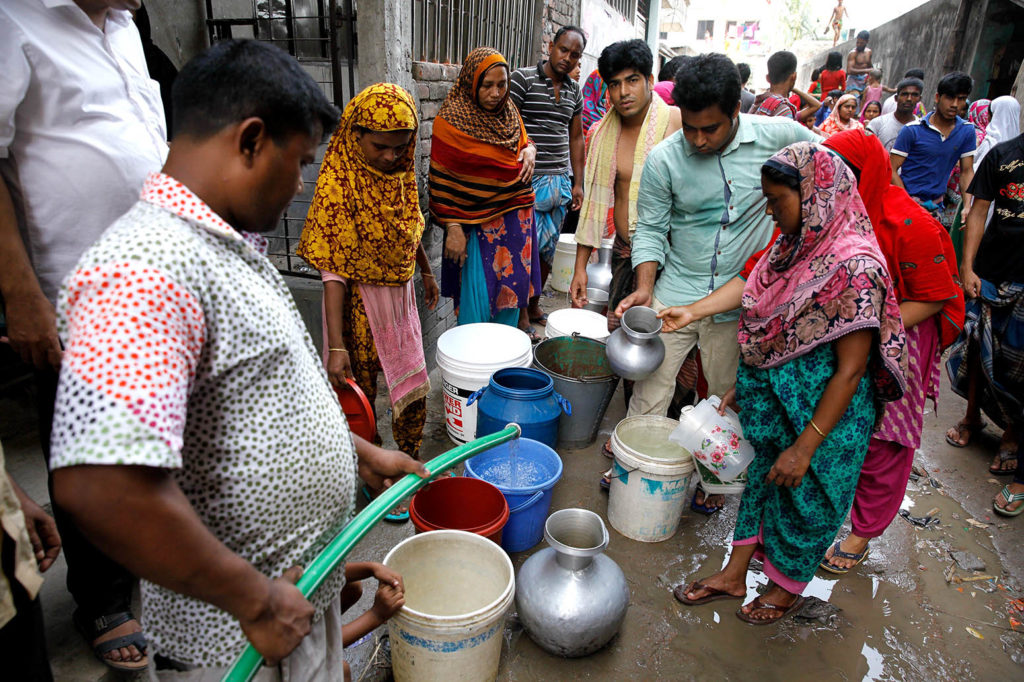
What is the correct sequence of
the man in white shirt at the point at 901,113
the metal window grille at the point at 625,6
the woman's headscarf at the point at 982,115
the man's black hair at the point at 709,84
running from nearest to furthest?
the man's black hair at the point at 709,84, the man in white shirt at the point at 901,113, the woman's headscarf at the point at 982,115, the metal window grille at the point at 625,6

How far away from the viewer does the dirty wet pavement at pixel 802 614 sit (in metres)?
2.23

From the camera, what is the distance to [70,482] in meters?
→ 0.76

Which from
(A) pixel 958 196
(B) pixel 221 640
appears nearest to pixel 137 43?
(B) pixel 221 640

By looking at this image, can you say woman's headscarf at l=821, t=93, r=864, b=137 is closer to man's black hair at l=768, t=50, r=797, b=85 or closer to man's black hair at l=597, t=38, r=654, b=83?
man's black hair at l=768, t=50, r=797, b=85

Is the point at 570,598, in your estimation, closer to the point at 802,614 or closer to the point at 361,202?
the point at 802,614

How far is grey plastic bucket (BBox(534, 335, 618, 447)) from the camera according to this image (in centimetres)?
344

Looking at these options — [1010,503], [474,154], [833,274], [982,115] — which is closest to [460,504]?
[833,274]

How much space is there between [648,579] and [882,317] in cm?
148

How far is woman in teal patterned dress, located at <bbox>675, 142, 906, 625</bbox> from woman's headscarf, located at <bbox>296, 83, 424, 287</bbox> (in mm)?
1485

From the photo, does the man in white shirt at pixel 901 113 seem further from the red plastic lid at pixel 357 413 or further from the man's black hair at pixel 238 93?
the man's black hair at pixel 238 93

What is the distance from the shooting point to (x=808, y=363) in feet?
6.92

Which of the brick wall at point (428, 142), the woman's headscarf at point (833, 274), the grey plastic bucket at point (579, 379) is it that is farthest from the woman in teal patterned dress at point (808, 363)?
the brick wall at point (428, 142)

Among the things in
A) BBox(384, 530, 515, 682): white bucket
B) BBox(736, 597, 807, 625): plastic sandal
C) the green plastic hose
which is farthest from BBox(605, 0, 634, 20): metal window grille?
the green plastic hose

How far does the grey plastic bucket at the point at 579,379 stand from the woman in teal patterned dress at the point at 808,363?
1136mm
